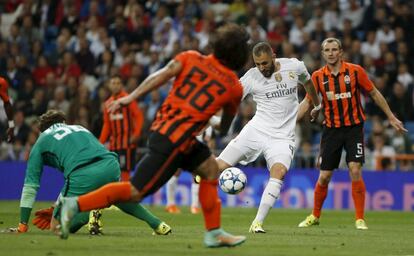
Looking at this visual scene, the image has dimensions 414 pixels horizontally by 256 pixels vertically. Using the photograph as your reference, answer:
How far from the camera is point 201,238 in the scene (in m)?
11.4

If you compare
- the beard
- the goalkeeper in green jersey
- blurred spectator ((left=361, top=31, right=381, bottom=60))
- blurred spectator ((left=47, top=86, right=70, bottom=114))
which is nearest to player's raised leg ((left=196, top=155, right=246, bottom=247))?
the goalkeeper in green jersey

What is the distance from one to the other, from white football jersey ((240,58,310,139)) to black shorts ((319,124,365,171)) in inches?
46.0

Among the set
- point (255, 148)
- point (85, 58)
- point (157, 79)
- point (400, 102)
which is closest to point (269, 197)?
point (255, 148)

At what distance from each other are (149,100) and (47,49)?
392cm

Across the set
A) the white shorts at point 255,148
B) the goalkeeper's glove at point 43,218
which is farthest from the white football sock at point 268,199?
the goalkeeper's glove at point 43,218

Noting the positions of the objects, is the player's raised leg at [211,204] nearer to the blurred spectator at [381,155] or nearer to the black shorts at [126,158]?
the black shorts at [126,158]

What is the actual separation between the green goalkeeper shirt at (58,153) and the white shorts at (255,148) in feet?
8.25

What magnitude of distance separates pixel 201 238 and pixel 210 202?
171 centimetres

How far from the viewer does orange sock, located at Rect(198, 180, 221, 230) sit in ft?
32.1

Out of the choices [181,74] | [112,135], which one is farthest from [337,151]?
[112,135]

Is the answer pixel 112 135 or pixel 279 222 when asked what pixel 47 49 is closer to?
pixel 112 135

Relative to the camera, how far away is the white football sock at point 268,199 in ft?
41.4

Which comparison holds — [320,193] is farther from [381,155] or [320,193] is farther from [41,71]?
[41,71]

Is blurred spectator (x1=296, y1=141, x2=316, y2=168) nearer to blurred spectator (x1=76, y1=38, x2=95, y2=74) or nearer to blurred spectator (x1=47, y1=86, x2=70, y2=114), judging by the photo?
blurred spectator (x1=47, y1=86, x2=70, y2=114)
